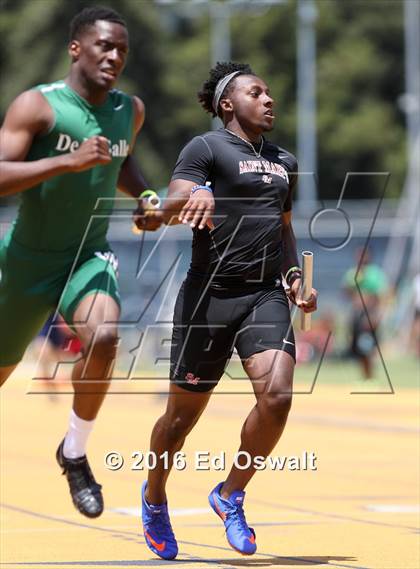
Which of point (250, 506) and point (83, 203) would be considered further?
point (250, 506)

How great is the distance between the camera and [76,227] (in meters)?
8.39

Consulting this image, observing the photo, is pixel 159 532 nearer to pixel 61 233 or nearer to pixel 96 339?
pixel 96 339

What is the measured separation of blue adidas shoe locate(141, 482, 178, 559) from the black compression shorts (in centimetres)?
→ 79

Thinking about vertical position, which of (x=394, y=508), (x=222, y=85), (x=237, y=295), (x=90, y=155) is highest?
(x=222, y=85)

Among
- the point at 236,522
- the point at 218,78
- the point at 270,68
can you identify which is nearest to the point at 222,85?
the point at 218,78

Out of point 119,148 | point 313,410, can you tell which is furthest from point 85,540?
point 313,410

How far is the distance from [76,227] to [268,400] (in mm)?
1667

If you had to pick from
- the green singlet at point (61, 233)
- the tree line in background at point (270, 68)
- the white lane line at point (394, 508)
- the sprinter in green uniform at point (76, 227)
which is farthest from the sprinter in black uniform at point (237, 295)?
the tree line in background at point (270, 68)

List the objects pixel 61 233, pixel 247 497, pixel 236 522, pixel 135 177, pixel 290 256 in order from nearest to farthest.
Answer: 1. pixel 236 522
2. pixel 290 256
3. pixel 61 233
4. pixel 135 177
5. pixel 247 497

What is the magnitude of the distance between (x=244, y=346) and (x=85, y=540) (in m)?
1.79

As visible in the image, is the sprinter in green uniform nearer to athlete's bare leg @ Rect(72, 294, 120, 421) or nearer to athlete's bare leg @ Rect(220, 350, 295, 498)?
athlete's bare leg @ Rect(72, 294, 120, 421)

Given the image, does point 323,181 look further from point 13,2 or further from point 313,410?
point 313,410

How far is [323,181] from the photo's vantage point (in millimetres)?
65938

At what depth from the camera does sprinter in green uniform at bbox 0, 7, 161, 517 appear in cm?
816
